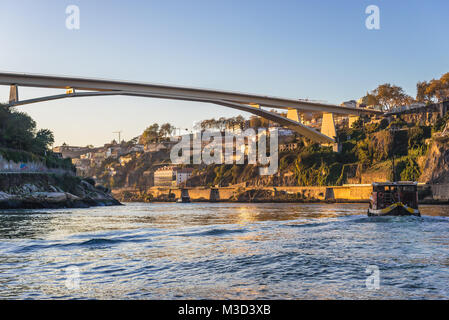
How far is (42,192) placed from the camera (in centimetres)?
5659

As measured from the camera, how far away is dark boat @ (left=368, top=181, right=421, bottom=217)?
2834cm

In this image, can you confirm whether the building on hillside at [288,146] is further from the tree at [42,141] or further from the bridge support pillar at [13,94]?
the bridge support pillar at [13,94]

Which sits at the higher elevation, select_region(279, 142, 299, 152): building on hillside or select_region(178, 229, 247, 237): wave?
select_region(279, 142, 299, 152): building on hillside

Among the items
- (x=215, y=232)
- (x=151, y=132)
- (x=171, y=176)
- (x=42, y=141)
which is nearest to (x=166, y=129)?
(x=151, y=132)

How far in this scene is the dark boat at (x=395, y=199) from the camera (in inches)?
1116

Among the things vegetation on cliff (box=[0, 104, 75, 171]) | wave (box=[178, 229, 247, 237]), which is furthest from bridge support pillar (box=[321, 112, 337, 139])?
wave (box=[178, 229, 247, 237])

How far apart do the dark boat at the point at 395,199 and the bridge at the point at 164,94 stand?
4608 cm

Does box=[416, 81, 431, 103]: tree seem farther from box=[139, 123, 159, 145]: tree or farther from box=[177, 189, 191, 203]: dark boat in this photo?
box=[139, 123, 159, 145]: tree

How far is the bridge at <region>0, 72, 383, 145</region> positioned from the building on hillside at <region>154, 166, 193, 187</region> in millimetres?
46733

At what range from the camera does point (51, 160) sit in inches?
2717

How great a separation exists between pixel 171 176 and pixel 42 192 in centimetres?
7930
